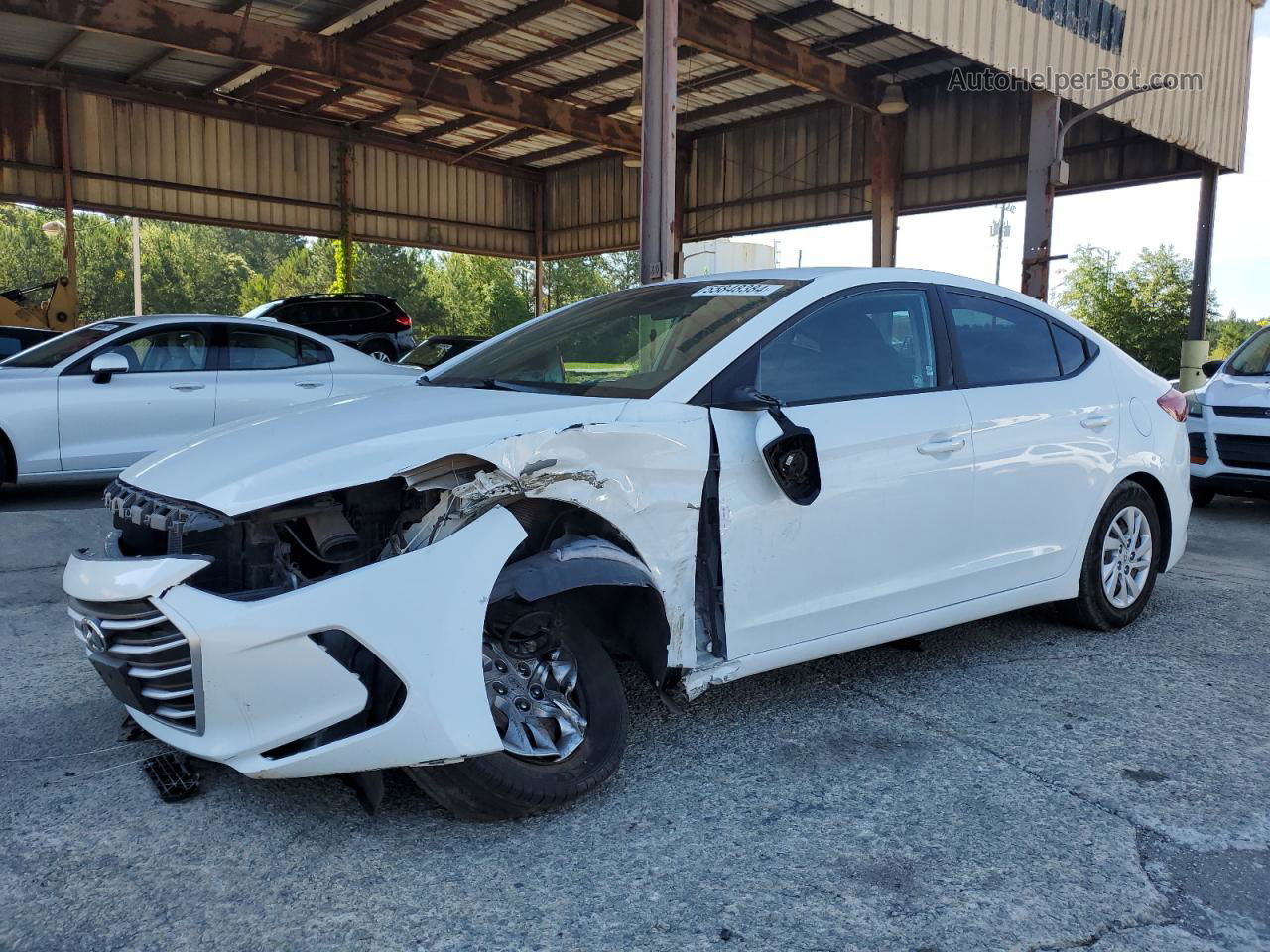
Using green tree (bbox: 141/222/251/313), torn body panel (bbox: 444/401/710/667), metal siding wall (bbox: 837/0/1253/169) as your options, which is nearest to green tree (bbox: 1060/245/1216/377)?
metal siding wall (bbox: 837/0/1253/169)

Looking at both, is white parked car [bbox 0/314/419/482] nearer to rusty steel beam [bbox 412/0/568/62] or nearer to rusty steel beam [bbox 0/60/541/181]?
rusty steel beam [bbox 412/0/568/62]

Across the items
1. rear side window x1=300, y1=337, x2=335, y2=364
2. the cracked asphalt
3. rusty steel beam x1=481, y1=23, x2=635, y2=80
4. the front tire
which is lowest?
the cracked asphalt

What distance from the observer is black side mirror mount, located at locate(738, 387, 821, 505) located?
3047 millimetres

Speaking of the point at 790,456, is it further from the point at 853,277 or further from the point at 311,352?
the point at 311,352

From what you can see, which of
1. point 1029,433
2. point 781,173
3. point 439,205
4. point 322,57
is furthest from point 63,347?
point 439,205

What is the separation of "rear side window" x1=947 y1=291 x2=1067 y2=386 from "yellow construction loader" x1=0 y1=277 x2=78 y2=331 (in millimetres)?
16018

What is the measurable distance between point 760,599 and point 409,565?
46.0 inches

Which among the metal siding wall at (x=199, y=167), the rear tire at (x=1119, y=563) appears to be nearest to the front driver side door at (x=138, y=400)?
the rear tire at (x=1119, y=563)

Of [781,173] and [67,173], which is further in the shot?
[781,173]

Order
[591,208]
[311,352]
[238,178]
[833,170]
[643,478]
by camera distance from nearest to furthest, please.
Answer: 1. [643,478]
2. [311,352]
3. [833,170]
4. [238,178]
5. [591,208]

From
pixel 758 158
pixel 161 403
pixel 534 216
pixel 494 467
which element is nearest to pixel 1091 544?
pixel 494 467

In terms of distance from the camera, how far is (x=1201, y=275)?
16.9 m

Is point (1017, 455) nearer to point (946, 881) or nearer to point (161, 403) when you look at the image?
point (946, 881)

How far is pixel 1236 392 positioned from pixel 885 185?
11.3 meters
